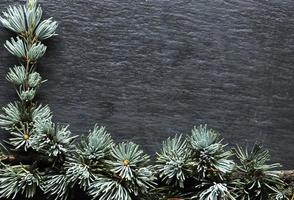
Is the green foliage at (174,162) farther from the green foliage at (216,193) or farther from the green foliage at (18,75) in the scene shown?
the green foliage at (18,75)

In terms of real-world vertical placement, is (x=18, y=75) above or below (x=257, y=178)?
above

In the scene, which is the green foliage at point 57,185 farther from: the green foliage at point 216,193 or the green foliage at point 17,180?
the green foliage at point 216,193

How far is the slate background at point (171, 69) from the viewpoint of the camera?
100cm

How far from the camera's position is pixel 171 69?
1.02m

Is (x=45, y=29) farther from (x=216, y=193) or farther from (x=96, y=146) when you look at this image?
(x=216, y=193)

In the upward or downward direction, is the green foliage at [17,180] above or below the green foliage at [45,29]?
below

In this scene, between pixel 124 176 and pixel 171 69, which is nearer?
pixel 124 176

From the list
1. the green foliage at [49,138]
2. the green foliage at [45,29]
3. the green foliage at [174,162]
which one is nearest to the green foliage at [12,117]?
the green foliage at [49,138]

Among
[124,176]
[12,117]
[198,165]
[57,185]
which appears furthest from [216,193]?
[12,117]

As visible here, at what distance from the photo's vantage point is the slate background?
100 cm

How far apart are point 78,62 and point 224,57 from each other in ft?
0.98

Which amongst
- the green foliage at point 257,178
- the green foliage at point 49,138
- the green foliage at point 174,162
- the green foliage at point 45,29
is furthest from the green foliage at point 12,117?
the green foliage at point 257,178

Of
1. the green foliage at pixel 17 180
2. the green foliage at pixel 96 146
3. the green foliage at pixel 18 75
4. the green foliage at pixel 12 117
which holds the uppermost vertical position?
the green foliage at pixel 18 75

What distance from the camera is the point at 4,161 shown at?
0.95 meters
